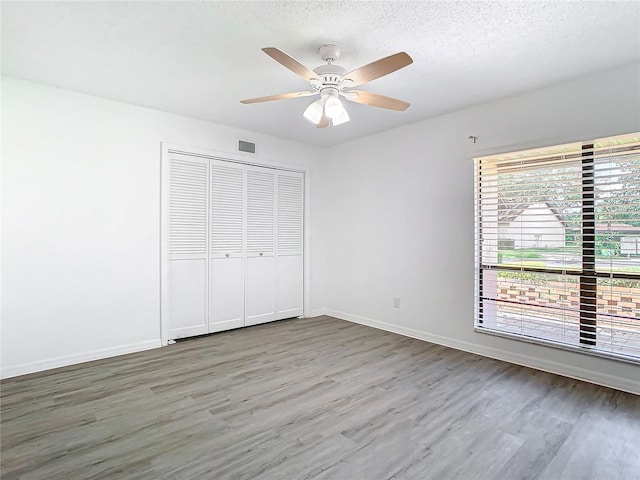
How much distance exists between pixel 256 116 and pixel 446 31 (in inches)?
89.6

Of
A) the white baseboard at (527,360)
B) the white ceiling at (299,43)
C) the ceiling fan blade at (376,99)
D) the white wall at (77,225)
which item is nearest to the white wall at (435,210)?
the white baseboard at (527,360)

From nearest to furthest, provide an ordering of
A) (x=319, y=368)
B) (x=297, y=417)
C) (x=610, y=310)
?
(x=297, y=417) < (x=610, y=310) < (x=319, y=368)

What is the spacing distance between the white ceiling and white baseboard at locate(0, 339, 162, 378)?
2.49 metres

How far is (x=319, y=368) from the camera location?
3.18 meters

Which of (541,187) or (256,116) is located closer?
(541,187)

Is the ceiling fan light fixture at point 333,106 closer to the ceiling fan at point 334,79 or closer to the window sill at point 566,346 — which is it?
the ceiling fan at point 334,79

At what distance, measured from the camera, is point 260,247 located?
4715mm

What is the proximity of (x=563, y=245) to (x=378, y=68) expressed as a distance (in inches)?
90.5

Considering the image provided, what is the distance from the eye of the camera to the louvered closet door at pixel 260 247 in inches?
181

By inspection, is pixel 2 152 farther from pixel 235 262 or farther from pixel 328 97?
pixel 328 97

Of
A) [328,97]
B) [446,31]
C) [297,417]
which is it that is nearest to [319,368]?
[297,417]

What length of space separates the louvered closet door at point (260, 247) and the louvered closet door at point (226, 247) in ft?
0.37

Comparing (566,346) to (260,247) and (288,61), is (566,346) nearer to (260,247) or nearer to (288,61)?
(288,61)

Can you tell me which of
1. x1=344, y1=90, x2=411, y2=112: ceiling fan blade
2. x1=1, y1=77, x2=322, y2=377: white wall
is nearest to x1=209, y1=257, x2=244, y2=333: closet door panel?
x1=1, y1=77, x2=322, y2=377: white wall
